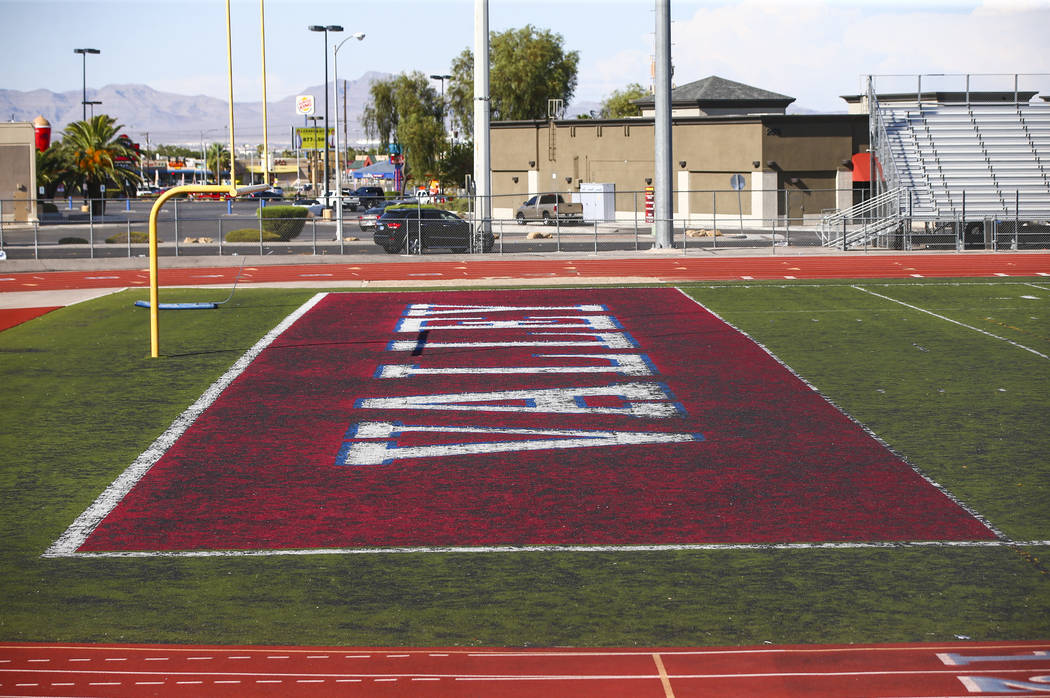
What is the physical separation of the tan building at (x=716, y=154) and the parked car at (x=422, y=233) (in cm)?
1565

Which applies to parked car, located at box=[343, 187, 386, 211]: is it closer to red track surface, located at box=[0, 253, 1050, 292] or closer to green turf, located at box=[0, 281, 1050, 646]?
red track surface, located at box=[0, 253, 1050, 292]

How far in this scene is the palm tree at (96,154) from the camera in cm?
8488

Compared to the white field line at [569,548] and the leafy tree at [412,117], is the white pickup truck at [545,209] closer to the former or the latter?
the leafy tree at [412,117]

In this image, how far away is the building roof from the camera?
221 feet

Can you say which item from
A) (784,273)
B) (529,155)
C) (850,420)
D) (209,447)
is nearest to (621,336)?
(850,420)

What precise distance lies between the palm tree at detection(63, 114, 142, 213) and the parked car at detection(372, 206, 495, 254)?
165 feet

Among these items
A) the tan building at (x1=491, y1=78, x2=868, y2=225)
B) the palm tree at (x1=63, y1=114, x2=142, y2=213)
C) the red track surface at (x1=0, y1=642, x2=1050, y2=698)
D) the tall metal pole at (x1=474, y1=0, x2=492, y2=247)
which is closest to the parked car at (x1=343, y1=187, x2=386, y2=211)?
the palm tree at (x1=63, y1=114, x2=142, y2=213)

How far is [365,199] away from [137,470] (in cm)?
7538

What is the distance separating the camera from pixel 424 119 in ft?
321

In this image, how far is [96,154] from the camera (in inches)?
3346

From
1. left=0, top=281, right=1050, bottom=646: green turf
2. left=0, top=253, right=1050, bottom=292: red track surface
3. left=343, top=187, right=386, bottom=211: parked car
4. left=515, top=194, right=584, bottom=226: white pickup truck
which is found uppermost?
left=343, top=187, right=386, bottom=211: parked car

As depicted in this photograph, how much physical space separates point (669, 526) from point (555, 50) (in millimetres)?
88224

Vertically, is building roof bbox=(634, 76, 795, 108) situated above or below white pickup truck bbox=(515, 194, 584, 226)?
above

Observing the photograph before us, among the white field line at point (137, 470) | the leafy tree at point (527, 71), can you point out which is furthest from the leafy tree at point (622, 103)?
the white field line at point (137, 470)
